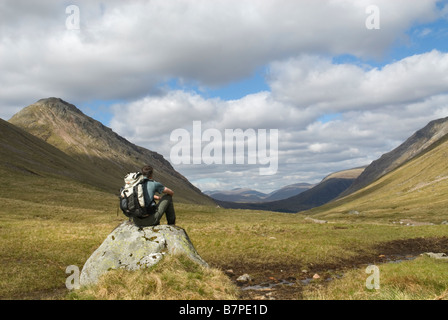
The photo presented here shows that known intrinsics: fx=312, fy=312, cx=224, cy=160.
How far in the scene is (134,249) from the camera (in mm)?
15094

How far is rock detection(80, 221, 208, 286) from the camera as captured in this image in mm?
14539

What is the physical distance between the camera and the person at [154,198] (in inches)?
605

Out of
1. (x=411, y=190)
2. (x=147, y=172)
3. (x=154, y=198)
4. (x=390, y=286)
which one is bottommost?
(x=390, y=286)

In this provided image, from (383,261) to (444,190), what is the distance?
10254 centimetres

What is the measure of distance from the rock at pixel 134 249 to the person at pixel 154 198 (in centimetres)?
36

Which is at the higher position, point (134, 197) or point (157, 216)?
point (134, 197)

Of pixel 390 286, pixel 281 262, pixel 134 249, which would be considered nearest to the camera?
pixel 390 286

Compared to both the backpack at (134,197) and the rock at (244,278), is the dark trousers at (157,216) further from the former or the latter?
the rock at (244,278)

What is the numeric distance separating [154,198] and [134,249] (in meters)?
2.63

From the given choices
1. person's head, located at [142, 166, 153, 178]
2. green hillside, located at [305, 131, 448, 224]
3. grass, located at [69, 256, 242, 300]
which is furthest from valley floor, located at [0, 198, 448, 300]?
green hillside, located at [305, 131, 448, 224]

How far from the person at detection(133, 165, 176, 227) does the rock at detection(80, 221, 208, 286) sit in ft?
1.19

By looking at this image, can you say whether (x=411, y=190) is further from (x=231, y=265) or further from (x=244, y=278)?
(x=244, y=278)

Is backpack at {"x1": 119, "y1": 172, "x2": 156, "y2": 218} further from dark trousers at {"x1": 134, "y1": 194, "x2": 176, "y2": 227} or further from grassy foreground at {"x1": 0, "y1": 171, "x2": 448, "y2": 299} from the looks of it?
grassy foreground at {"x1": 0, "y1": 171, "x2": 448, "y2": 299}

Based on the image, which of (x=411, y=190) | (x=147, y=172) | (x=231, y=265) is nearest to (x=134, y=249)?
(x=147, y=172)
